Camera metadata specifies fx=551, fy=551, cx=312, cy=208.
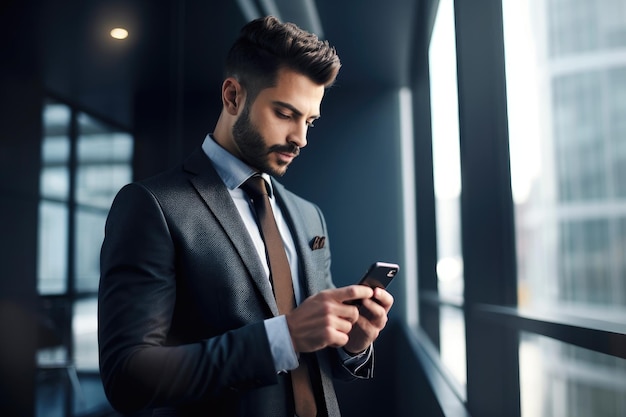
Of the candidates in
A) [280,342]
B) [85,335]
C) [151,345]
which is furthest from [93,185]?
[280,342]

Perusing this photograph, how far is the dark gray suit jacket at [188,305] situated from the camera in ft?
3.97

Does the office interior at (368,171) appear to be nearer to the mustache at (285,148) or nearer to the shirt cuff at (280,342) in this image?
the shirt cuff at (280,342)

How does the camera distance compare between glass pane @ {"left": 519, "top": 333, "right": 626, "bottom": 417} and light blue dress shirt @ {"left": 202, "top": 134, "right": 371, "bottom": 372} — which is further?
glass pane @ {"left": 519, "top": 333, "right": 626, "bottom": 417}

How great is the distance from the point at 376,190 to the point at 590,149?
274 cm

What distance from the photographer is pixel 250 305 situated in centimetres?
136

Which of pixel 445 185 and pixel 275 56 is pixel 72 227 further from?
pixel 445 185

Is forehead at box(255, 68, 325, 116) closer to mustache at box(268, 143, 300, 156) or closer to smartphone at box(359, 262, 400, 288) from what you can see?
mustache at box(268, 143, 300, 156)

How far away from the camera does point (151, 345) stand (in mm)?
1232

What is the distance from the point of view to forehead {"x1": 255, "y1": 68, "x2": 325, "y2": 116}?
5.21 feet

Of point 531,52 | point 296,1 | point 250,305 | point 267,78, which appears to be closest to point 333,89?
point 296,1

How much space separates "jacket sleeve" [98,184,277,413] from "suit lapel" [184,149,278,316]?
0.16 m

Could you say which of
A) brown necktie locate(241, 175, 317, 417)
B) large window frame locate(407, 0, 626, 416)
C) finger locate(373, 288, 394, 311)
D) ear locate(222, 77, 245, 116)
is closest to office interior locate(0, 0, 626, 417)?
large window frame locate(407, 0, 626, 416)

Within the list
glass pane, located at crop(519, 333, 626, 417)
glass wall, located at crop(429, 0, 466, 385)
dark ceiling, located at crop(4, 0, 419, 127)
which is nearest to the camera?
glass pane, located at crop(519, 333, 626, 417)

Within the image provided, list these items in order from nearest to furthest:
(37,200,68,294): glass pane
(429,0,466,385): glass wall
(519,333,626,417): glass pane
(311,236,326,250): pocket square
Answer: (311,236,326,250): pocket square → (519,333,626,417): glass pane → (37,200,68,294): glass pane → (429,0,466,385): glass wall
